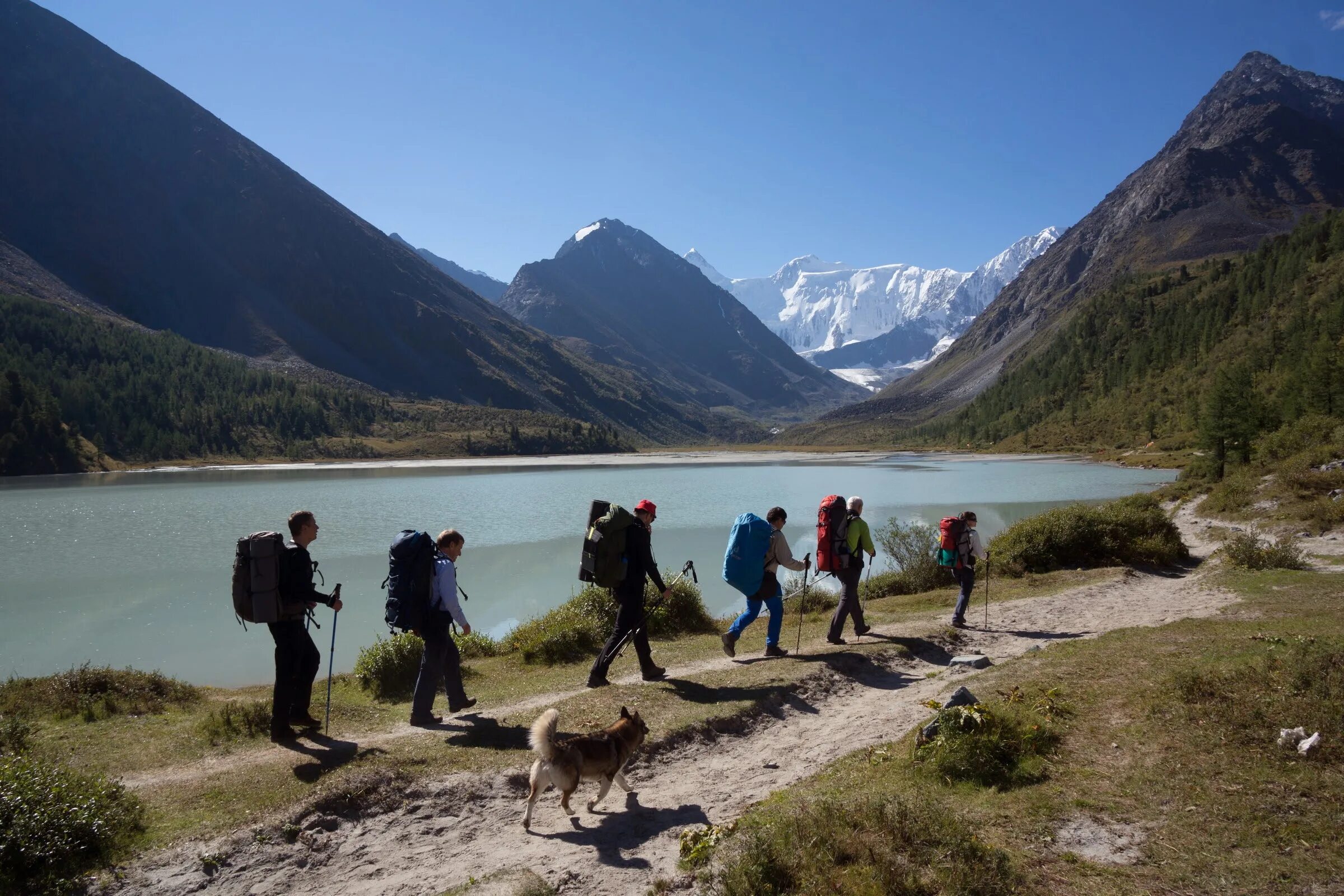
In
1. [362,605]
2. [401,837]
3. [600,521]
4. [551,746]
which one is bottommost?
[362,605]

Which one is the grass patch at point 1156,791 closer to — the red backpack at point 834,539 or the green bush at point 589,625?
the red backpack at point 834,539

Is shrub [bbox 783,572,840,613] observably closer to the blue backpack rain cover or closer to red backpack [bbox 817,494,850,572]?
red backpack [bbox 817,494,850,572]

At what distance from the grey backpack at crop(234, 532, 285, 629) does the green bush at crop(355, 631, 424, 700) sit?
386 centimetres

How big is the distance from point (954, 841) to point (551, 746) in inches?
143

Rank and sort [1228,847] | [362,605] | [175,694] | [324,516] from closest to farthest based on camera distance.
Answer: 1. [1228,847]
2. [175,694]
3. [362,605]
4. [324,516]

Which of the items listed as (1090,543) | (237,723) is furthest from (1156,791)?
(1090,543)

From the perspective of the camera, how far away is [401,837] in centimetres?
691

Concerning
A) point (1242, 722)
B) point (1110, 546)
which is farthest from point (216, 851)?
point (1110, 546)

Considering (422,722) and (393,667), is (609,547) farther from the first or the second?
(393,667)

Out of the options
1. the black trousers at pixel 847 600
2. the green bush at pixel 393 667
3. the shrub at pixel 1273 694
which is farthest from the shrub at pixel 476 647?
the shrub at pixel 1273 694

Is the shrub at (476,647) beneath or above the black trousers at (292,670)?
beneath

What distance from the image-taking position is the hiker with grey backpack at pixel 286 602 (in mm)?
8547

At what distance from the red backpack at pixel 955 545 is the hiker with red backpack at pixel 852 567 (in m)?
2.44

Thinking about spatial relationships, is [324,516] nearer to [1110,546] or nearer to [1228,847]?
[1110,546]
